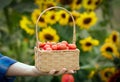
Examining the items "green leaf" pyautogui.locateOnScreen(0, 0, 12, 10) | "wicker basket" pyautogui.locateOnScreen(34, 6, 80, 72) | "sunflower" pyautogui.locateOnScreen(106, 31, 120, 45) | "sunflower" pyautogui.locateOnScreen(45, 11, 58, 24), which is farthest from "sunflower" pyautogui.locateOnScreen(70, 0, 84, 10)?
"wicker basket" pyautogui.locateOnScreen(34, 6, 80, 72)

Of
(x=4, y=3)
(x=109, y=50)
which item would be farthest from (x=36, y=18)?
(x=109, y=50)

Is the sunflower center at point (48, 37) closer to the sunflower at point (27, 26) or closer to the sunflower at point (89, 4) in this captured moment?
the sunflower at point (27, 26)

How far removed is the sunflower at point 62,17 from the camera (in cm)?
277

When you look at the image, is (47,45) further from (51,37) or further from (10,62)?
(51,37)

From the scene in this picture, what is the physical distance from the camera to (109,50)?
2.93 m

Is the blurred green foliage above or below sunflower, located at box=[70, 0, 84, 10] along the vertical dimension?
below

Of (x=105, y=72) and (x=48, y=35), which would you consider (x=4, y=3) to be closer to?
(x=48, y=35)

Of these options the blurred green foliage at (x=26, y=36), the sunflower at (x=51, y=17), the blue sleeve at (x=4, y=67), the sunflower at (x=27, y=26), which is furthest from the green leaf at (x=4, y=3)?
the blue sleeve at (x=4, y=67)

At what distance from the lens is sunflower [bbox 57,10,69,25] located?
277cm

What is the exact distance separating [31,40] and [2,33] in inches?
13.7

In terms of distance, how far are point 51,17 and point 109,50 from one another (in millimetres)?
435

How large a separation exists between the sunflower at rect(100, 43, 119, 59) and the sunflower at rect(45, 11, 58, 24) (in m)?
0.36

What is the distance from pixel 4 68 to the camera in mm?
1741

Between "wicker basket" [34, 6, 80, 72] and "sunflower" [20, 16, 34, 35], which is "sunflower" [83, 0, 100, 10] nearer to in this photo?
"sunflower" [20, 16, 34, 35]
